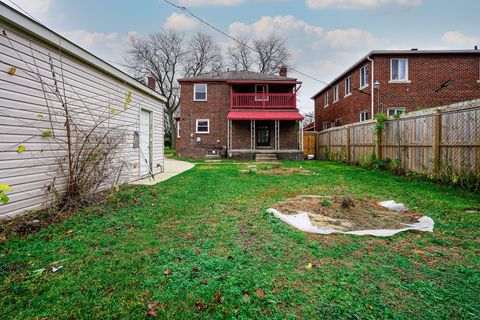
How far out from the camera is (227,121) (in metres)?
19.7

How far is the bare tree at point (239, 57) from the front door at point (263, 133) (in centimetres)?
1949

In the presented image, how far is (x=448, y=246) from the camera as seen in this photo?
289 cm

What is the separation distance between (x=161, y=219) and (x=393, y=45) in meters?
22.1

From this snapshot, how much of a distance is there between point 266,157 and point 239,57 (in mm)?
24198

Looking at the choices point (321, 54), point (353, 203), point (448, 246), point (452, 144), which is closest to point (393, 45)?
point (321, 54)

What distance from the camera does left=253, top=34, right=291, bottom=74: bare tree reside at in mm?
35250

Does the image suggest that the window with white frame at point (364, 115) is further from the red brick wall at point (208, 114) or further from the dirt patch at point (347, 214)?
the dirt patch at point (347, 214)

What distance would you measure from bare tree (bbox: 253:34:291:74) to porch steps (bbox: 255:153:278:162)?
22.4 meters

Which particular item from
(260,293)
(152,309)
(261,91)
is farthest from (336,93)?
(152,309)

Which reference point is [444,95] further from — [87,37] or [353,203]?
[87,37]

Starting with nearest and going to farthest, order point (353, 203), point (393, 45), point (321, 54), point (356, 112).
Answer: point (353, 203)
point (356, 112)
point (393, 45)
point (321, 54)

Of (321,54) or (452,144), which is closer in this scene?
(452,144)

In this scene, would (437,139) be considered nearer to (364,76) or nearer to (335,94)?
(364,76)

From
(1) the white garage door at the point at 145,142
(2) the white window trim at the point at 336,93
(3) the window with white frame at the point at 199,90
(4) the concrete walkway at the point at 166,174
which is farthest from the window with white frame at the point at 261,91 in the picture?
(1) the white garage door at the point at 145,142
